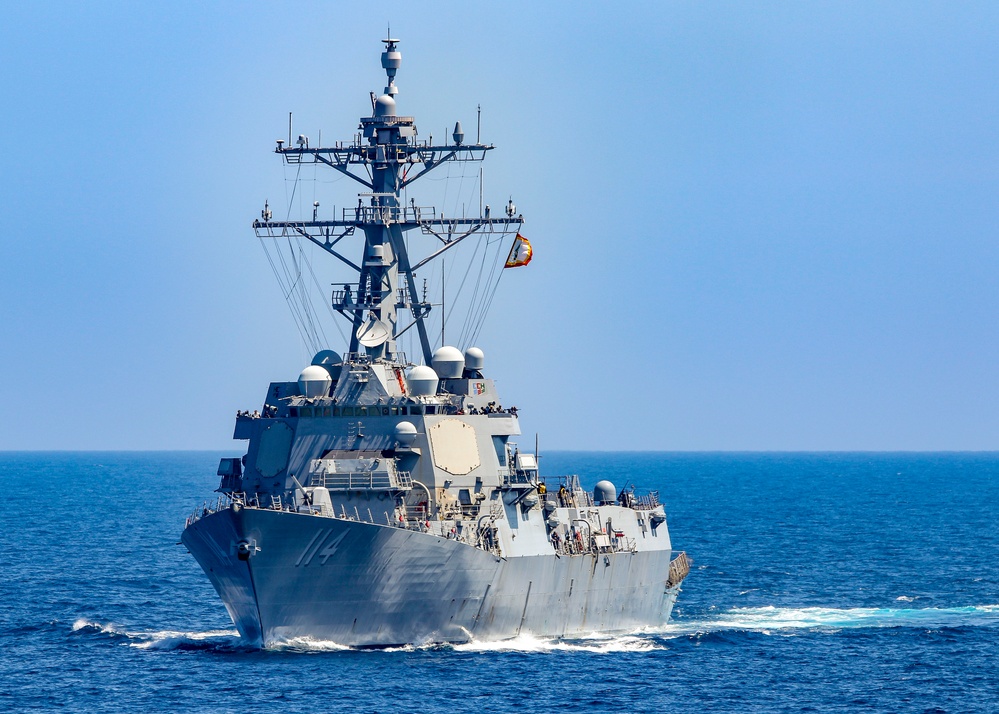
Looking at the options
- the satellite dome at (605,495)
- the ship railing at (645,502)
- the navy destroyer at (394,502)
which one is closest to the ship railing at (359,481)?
the navy destroyer at (394,502)

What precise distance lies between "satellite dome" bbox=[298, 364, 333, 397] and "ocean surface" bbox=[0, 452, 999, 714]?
20.9ft

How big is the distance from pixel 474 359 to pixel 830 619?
46.0 feet

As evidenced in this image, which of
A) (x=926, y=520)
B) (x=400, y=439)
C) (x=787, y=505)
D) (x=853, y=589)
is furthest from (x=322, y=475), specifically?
(x=787, y=505)

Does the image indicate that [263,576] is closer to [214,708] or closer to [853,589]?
[214,708]

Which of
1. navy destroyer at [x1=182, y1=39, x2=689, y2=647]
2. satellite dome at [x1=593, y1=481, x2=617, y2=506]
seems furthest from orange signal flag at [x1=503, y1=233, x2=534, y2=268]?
satellite dome at [x1=593, y1=481, x2=617, y2=506]

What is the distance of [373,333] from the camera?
39031 mm

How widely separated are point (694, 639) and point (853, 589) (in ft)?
45.1

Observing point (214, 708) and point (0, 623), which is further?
point (0, 623)

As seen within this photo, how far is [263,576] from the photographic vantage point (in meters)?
34.3

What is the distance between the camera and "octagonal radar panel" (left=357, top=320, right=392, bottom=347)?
127 ft

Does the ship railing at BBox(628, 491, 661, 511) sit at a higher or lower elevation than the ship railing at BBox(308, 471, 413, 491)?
lower

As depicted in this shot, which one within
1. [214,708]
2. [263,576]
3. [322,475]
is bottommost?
[214,708]

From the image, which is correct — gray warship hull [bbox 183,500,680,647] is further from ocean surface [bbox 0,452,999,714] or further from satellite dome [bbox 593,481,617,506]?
satellite dome [bbox 593,481,617,506]

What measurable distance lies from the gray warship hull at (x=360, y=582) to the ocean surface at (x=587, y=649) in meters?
0.49
